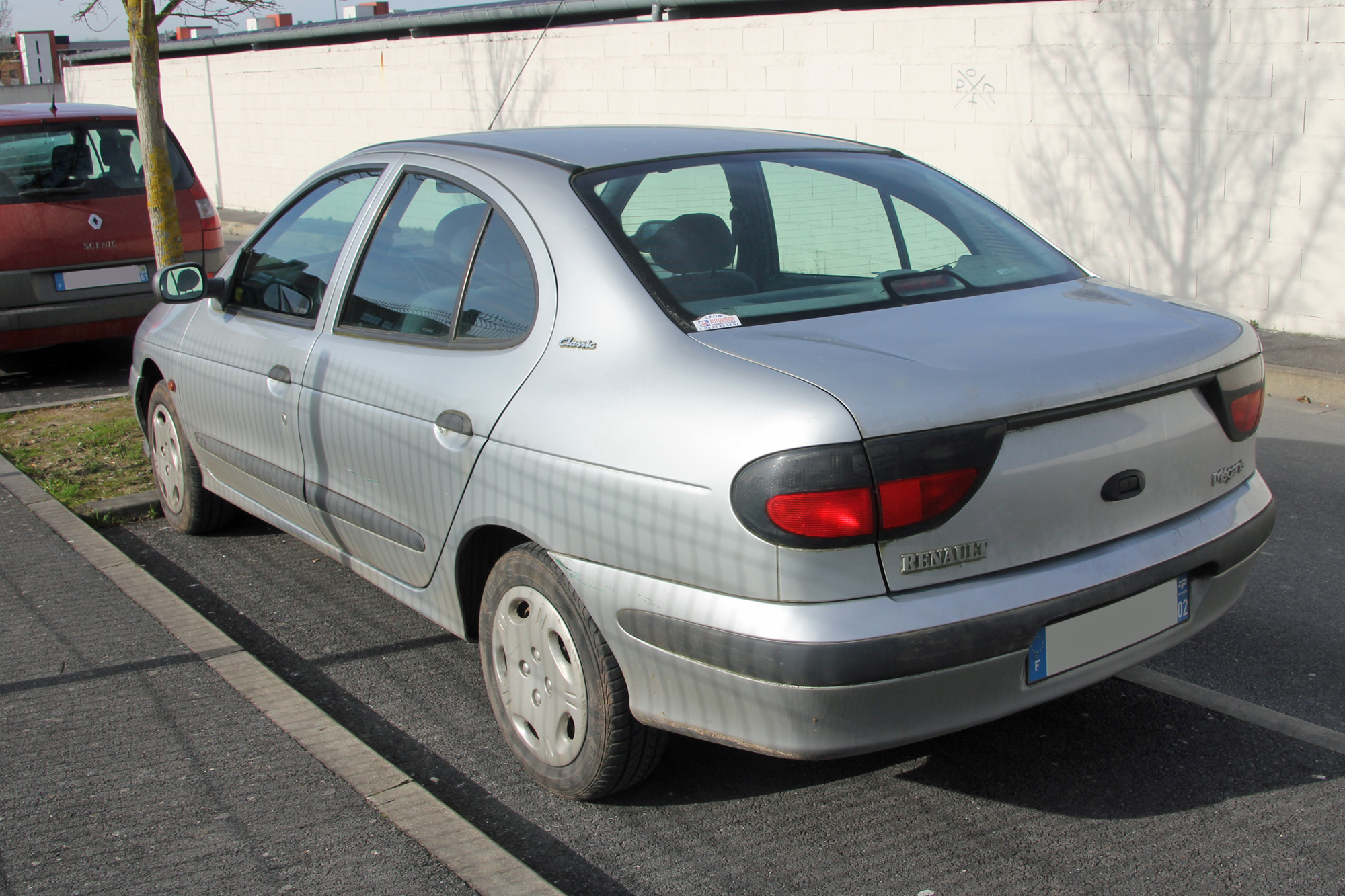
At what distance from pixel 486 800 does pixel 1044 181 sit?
8588 millimetres

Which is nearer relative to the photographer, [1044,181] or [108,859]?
[108,859]

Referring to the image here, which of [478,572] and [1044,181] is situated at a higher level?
[1044,181]

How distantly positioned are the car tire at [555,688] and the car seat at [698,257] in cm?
75

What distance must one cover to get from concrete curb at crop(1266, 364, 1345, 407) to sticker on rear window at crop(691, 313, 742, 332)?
5.73 m

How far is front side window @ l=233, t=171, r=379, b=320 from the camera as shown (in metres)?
4.11

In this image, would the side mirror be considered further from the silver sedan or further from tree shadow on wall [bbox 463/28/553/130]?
tree shadow on wall [bbox 463/28/553/130]

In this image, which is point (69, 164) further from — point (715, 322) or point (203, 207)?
point (715, 322)

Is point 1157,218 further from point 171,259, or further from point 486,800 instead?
point 486,800

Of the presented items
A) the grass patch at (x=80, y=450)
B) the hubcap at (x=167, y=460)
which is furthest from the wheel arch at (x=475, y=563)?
the grass patch at (x=80, y=450)

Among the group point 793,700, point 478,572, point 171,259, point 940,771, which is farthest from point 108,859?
point 171,259

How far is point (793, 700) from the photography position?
2479 mm

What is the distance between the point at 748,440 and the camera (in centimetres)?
247

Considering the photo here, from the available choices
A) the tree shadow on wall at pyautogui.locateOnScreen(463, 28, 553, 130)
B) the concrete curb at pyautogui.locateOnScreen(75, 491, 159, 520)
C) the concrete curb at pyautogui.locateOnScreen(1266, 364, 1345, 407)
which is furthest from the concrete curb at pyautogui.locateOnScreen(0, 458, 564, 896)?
the tree shadow on wall at pyautogui.locateOnScreen(463, 28, 553, 130)

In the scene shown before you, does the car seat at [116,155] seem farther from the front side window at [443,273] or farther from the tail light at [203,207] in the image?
the front side window at [443,273]
